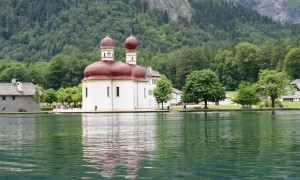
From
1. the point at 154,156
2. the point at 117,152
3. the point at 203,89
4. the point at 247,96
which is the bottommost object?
the point at 154,156

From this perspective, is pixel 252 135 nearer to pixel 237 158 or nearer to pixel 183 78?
pixel 237 158

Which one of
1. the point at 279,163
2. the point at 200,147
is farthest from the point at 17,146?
the point at 279,163

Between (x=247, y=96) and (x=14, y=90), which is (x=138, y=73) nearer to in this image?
(x=14, y=90)

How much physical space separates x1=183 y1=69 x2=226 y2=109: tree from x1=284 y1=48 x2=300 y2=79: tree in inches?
1617

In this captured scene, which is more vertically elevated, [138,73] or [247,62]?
[247,62]

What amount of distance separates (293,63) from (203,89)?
47.4m

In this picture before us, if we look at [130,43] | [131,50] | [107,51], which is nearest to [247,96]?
[107,51]

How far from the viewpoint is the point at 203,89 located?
4739 inches

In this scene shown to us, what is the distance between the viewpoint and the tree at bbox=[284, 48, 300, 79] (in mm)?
156750

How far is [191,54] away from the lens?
185 metres

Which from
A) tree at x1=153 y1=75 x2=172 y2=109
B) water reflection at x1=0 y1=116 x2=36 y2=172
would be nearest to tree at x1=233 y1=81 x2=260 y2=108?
tree at x1=153 y1=75 x2=172 y2=109

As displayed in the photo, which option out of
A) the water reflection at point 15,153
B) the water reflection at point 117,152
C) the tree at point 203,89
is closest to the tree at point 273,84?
the tree at point 203,89

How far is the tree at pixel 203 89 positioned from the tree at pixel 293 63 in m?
41.1

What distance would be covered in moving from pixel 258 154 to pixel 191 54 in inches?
6120
